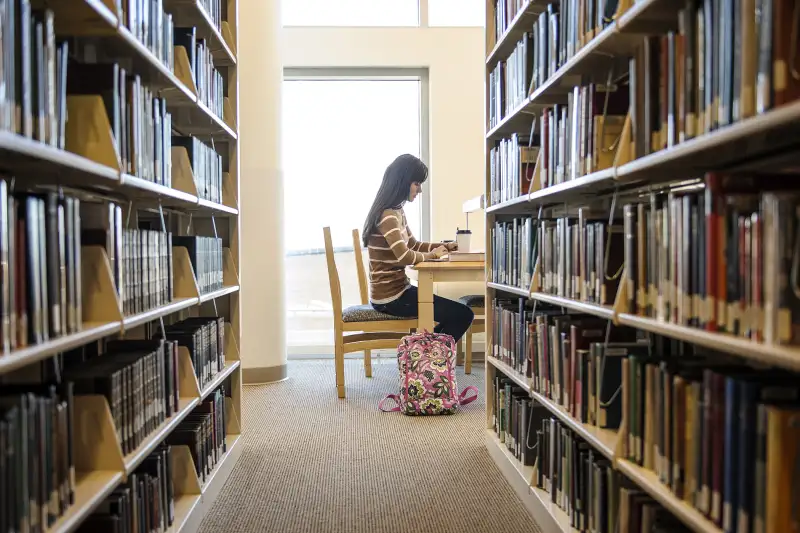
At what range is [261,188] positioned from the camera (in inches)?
165

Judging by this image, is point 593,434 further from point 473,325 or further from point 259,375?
point 259,375

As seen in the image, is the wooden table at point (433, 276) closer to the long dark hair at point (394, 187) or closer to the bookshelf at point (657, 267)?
the long dark hair at point (394, 187)

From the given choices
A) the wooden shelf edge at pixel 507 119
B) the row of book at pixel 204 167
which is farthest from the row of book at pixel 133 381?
the wooden shelf edge at pixel 507 119

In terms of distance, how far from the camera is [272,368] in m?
4.31

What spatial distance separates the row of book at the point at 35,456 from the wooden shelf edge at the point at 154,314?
238mm

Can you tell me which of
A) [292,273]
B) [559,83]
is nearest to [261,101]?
[292,273]

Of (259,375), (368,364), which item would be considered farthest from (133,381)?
(368,364)

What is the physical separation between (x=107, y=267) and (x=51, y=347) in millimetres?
358

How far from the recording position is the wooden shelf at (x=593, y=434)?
1.61 meters

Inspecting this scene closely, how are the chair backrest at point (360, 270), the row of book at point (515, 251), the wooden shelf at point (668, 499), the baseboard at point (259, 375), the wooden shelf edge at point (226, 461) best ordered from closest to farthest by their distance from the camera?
the wooden shelf at point (668, 499) < the wooden shelf edge at point (226, 461) < the row of book at point (515, 251) < the baseboard at point (259, 375) < the chair backrest at point (360, 270)

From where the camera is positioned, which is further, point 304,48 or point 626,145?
point 304,48

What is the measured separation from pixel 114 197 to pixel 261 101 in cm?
223

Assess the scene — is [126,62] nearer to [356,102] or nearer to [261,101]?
[261,101]

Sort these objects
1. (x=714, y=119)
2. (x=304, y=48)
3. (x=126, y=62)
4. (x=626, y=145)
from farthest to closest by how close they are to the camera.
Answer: (x=304, y=48)
(x=126, y=62)
(x=626, y=145)
(x=714, y=119)
